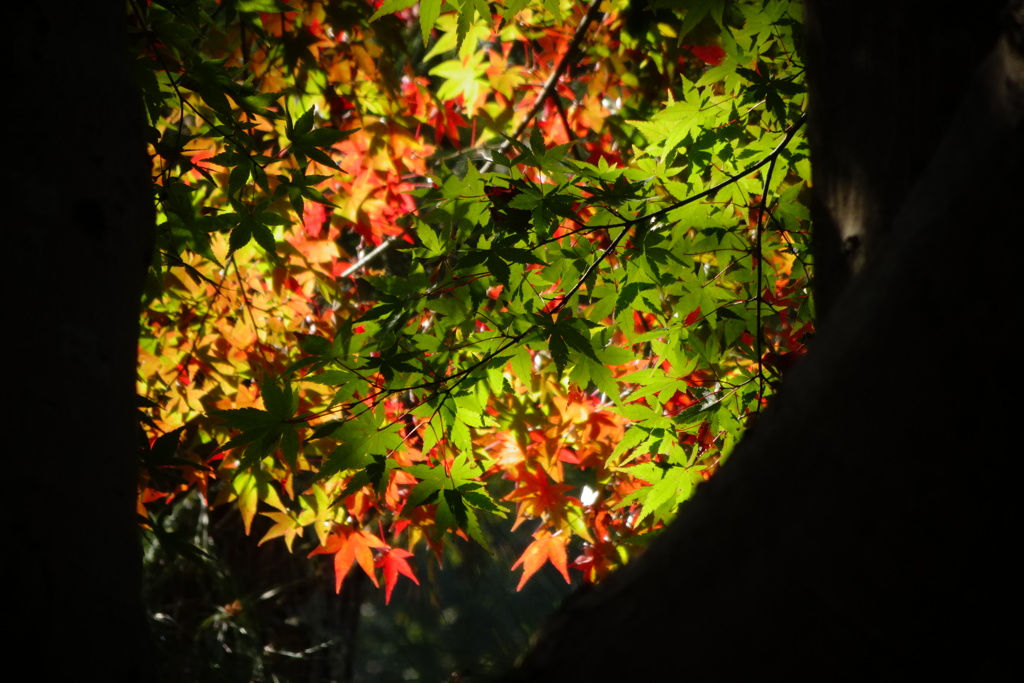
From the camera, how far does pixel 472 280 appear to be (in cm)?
122

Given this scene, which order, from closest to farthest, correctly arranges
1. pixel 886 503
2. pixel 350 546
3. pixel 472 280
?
pixel 886 503, pixel 472 280, pixel 350 546

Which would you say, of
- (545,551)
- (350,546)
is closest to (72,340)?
(350,546)

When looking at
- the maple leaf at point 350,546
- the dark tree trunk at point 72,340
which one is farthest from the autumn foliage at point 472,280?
the dark tree trunk at point 72,340

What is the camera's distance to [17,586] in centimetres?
53

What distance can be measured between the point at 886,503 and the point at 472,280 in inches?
31.9

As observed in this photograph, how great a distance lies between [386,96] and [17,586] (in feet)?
6.65

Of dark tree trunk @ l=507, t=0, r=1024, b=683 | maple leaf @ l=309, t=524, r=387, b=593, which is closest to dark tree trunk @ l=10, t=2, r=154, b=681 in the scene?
dark tree trunk @ l=507, t=0, r=1024, b=683

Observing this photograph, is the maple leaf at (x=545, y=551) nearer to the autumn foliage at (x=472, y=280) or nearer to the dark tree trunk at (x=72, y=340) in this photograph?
the autumn foliage at (x=472, y=280)

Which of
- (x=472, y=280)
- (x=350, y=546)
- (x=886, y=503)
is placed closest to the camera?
(x=886, y=503)

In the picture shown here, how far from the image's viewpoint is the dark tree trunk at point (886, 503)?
1.70ft

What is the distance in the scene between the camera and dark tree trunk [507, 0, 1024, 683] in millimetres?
520

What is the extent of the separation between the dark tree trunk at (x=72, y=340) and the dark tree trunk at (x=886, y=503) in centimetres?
36

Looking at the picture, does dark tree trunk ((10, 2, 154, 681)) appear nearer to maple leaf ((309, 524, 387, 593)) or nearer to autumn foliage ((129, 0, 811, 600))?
autumn foliage ((129, 0, 811, 600))

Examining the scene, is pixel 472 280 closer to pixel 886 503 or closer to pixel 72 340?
pixel 72 340
